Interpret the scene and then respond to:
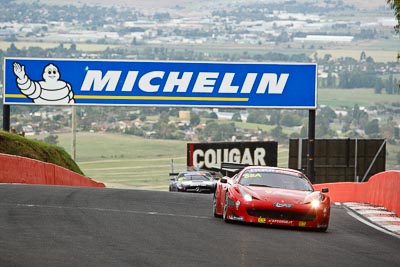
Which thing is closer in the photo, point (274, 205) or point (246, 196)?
point (274, 205)

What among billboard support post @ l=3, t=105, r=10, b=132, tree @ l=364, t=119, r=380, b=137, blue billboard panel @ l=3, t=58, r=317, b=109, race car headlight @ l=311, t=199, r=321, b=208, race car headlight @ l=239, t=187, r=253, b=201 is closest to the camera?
race car headlight @ l=239, t=187, r=253, b=201

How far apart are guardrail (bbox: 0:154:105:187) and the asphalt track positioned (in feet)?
33.1

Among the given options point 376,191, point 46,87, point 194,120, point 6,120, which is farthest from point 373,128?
point 376,191

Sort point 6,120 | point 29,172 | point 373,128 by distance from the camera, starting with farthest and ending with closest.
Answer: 1. point 373,128
2. point 6,120
3. point 29,172

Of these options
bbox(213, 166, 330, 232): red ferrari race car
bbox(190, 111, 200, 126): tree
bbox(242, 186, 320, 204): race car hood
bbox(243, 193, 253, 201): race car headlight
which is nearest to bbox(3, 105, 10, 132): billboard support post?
bbox(213, 166, 330, 232): red ferrari race car

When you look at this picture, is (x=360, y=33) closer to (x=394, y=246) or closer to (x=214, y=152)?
(x=214, y=152)

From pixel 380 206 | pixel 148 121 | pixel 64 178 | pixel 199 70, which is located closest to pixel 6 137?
pixel 64 178

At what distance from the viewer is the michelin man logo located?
44469 mm

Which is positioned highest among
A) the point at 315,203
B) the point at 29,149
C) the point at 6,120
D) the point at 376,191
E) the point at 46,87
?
the point at 46,87

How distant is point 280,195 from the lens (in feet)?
56.8

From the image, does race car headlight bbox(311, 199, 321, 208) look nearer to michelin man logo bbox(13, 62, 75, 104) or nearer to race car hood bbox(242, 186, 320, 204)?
race car hood bbox(242, 186, 320, 204)

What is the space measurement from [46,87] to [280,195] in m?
28.6

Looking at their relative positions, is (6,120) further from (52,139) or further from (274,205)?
(52,139)

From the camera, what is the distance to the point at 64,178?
35.4 metres
